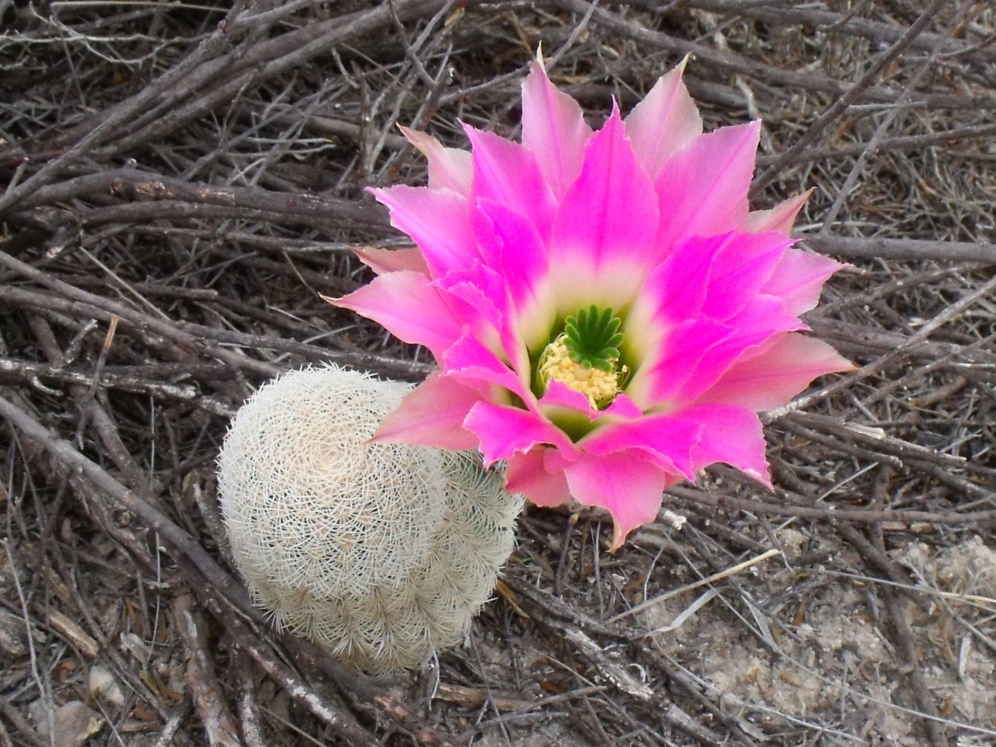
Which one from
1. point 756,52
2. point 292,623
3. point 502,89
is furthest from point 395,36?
point 292,623

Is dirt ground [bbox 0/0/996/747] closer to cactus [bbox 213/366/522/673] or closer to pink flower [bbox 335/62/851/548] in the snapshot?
cactus [bbox 213/366/522/673]

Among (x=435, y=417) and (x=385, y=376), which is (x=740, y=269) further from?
(x=385, y=376)

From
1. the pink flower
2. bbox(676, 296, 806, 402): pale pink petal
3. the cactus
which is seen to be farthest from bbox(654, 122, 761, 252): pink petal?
the cactus

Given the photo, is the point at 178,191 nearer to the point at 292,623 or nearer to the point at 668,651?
the point at 292,623

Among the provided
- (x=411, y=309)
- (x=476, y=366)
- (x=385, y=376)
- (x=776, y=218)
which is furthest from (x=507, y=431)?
(x=385, y=376)

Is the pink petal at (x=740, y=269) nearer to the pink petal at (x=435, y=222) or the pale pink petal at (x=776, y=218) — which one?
the pale pink petal at (x=776, y=218)

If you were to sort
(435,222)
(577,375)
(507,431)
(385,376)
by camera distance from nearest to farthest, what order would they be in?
(507,431), (435,222), (577,375), (385,376)
